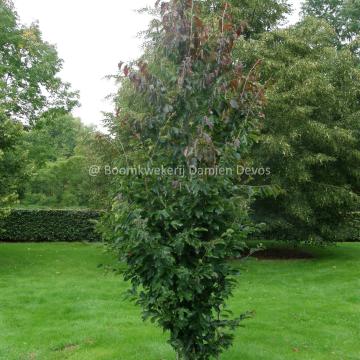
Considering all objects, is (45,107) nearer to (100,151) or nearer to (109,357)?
(100,151)

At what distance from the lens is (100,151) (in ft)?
46.3

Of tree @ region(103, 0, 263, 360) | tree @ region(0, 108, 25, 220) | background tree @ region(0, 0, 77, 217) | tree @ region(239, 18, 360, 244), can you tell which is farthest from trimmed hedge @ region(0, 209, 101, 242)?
tree @ region(103, 0, 263, 360)

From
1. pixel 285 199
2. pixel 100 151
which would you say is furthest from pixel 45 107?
pixel 285 199

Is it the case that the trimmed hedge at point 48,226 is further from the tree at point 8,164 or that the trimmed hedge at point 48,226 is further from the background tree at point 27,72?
the tree at point 8,164

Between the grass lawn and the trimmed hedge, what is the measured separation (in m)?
5.84

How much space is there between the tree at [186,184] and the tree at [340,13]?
24.3 meters

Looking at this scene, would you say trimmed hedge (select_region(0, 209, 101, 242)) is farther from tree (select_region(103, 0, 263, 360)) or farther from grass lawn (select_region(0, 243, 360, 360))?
tree (select_region(103, 0, 263, 360))

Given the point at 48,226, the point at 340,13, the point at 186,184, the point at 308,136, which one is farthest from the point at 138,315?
the point at 340,13

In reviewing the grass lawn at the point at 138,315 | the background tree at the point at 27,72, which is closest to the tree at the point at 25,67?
the background tree at the point at 27,72

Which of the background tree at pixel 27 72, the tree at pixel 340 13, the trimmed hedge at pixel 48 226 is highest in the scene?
the tree at pixel 340 13

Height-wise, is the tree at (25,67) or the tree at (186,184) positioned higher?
the tree at (25,67)

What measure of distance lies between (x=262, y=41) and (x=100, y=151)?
634 cm

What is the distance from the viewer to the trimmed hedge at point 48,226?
19.7m

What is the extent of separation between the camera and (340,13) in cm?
2852
